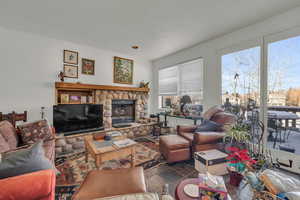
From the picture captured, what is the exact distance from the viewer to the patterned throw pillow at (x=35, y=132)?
82.2 inches

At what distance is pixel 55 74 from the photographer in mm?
3131

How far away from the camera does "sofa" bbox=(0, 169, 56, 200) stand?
2.88ft

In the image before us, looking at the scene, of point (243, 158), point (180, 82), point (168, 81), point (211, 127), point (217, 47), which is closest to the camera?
point (243, 158)

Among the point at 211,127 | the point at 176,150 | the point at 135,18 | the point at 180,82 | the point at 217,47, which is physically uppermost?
the point at 135,18

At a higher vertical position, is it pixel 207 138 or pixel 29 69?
pixel 29 69

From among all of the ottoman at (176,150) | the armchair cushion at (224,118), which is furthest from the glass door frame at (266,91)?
the ottoman at (176,150)

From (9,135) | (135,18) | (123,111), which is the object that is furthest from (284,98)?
(9,135)

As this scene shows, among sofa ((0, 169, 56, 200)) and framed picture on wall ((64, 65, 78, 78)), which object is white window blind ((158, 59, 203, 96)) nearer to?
framed picture on wall ((64, 65, 78, 78))

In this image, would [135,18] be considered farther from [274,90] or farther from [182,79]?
[274,90]

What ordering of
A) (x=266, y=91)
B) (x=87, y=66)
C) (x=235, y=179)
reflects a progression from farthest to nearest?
(x=87, y=66) → (x=266, y=91) → (x=235, y=179)

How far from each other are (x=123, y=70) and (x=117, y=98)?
37.1 inches

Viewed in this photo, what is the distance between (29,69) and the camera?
286cm

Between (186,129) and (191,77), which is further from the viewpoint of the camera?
(191,77)

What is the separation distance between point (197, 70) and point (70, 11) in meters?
3.07
